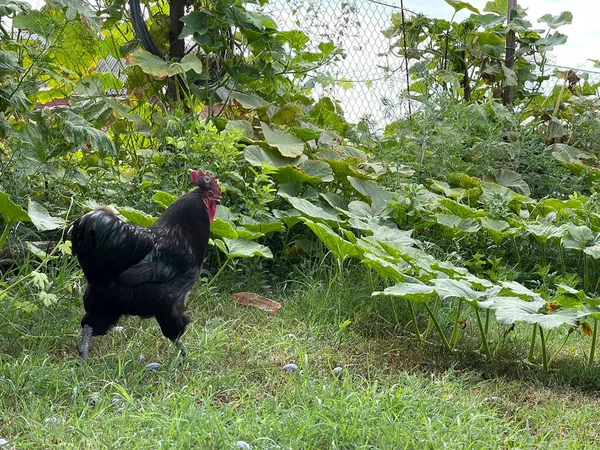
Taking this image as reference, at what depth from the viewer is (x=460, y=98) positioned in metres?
6.97

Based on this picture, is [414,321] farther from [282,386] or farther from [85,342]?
[85,342]

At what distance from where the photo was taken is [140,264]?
282 centimetres

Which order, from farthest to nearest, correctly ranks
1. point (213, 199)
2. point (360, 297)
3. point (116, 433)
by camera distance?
1. point (360, 297)
2. point (213, 199)
3. point (116, 433)

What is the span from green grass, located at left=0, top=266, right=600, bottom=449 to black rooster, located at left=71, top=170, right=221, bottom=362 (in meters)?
0.18

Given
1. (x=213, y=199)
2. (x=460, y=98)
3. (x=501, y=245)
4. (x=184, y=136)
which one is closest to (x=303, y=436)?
(x=213, y=199)

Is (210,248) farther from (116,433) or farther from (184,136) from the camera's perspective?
(116,433)

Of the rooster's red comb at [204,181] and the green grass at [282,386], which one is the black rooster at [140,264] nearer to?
the rooster's red comb at [204,181]

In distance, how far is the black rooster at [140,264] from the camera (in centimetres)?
271

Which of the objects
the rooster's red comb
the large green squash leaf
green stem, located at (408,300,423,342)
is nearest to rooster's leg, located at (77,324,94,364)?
the large green squash leaf

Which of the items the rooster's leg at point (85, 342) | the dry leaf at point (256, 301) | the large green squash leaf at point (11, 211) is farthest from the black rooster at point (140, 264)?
the dry leaf at point (256, 301)

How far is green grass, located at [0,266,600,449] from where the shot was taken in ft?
7.29

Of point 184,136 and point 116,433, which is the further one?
point 184,136

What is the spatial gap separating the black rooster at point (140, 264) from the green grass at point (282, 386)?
18 cm

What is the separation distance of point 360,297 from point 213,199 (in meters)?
1.09
